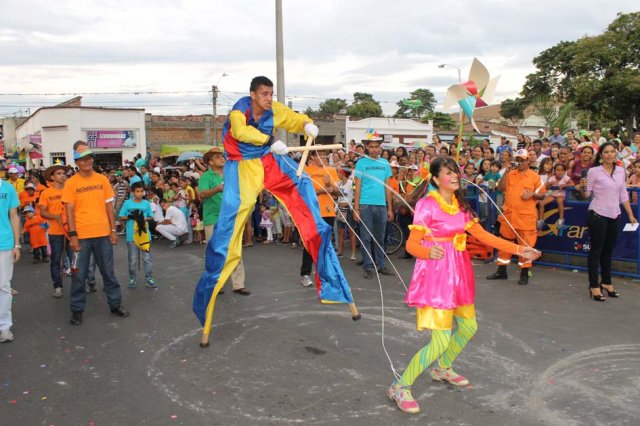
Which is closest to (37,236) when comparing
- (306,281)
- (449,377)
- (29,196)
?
(29,196)

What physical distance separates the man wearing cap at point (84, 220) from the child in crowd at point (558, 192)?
5.77 meters

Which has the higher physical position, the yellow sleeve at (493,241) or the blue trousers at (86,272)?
the yellow sleeve at (493,241)

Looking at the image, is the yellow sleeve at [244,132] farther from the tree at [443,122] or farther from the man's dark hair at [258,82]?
the tree at [443,122]

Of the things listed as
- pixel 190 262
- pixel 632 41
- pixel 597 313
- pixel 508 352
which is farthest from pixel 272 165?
pixel 632 41

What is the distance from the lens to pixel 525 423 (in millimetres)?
3555

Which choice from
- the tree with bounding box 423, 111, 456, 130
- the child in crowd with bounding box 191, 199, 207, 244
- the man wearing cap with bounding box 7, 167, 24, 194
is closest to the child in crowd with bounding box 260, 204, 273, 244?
the child in crowd with bounding box 191, 199, 207, 244

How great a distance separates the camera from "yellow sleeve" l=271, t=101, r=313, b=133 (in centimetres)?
557

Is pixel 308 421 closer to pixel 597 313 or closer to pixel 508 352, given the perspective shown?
pixel 508 352

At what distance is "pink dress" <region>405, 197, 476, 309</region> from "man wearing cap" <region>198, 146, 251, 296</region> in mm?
3679

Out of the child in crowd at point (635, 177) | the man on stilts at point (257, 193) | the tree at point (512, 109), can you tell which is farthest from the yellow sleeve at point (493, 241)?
the tree at point (512, 109)

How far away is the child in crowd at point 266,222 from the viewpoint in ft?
37.4

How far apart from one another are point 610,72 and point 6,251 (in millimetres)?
30178

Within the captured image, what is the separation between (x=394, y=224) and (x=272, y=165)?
15.8ft

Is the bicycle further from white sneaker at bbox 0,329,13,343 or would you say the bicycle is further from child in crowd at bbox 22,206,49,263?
child in crowd at bbox 22,206,49,263
